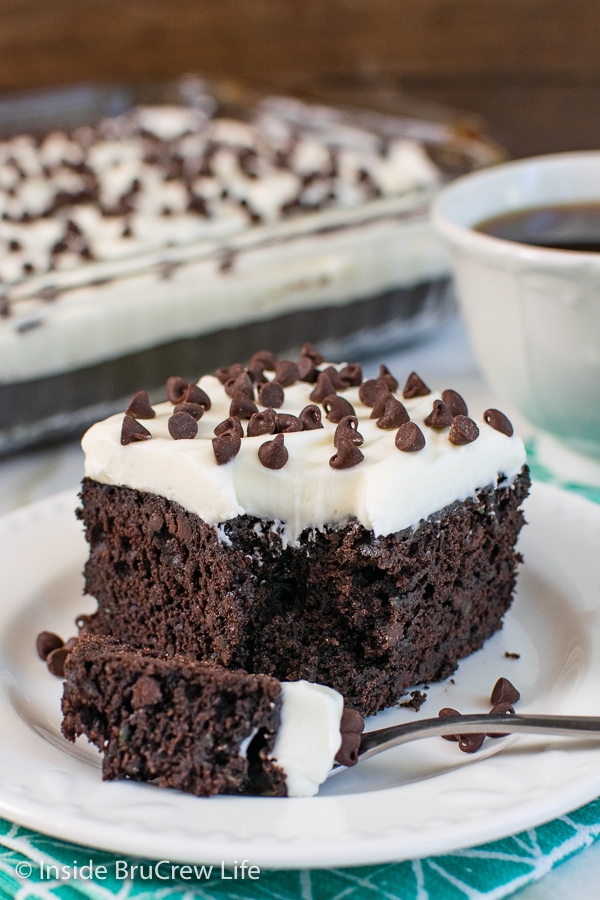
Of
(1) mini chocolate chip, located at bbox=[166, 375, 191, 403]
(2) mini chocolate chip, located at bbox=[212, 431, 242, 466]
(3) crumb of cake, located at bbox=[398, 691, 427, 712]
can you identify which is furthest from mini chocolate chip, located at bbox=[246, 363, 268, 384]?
(3) crumb of cake, located at bbox=[398, 691, 427, 712]

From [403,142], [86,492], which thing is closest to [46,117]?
[403,142]

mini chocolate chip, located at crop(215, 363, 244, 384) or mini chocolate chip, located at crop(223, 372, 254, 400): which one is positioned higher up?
mini chocolate chip, located at crop(223, 372, 254, 400)

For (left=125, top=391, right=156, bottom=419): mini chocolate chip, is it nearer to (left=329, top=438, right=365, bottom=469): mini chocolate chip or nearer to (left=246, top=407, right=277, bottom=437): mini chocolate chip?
(left=246, top=407, right=277, bottom=437): mini chocolate chip

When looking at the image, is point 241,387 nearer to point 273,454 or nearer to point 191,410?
point 191,410

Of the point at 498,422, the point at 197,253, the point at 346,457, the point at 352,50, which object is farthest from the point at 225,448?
the point at 352,50

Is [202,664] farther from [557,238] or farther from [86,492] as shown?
[557,238]

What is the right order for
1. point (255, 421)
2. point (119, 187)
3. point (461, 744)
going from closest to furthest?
1. point (461, 744)
2. point (255, 421)
3. point (119, 187)

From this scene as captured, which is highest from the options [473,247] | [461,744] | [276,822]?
[473,247]
